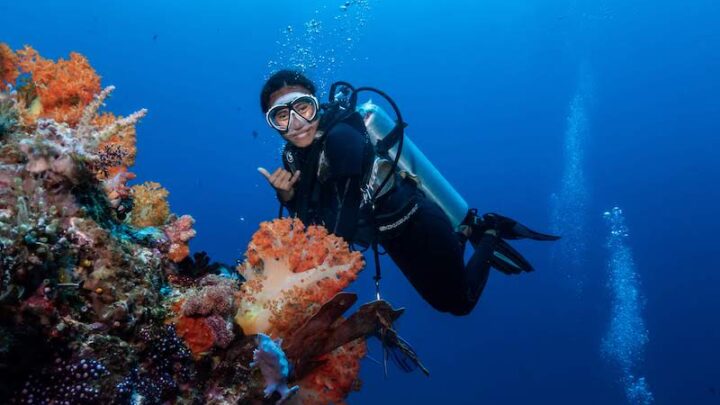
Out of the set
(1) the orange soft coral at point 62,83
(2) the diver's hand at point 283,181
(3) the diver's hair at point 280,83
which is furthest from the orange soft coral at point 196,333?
(3) the diver's hair at point 280,83

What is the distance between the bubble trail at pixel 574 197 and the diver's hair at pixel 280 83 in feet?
208

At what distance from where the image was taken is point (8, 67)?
118 inches

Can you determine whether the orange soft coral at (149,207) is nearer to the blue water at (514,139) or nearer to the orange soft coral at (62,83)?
the orange soft coral at (62,83)

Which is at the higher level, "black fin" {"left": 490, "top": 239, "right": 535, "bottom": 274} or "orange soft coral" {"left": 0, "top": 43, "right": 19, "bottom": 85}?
"orange soft coral" {"left": 0, "top": 43, "right": 19, "bottom": 85}

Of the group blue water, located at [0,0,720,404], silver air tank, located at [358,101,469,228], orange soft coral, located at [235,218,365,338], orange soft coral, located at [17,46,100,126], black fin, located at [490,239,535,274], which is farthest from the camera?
blue water, located at [0,0,720,404]

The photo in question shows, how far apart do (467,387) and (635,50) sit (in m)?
73.4

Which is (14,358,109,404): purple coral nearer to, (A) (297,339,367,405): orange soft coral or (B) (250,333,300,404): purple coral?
(B) (250,333,300,404): purple coral

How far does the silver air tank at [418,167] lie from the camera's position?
216 inches

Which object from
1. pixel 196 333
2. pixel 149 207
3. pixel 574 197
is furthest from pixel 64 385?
pixel 574 197

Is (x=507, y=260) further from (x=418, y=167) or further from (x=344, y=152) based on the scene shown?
(x=344, y=152)

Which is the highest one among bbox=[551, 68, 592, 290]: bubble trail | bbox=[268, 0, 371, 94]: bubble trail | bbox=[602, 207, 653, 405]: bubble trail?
bbox=[268, 0, 371, 94]: bubble trail

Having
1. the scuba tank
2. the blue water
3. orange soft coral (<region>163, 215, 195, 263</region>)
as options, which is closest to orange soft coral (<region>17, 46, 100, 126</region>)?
orange soft coral (<region>163, 215, 195, 263</region>)

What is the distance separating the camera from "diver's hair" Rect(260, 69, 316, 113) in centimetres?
493

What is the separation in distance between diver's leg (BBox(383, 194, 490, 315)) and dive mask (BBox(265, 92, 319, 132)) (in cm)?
158
